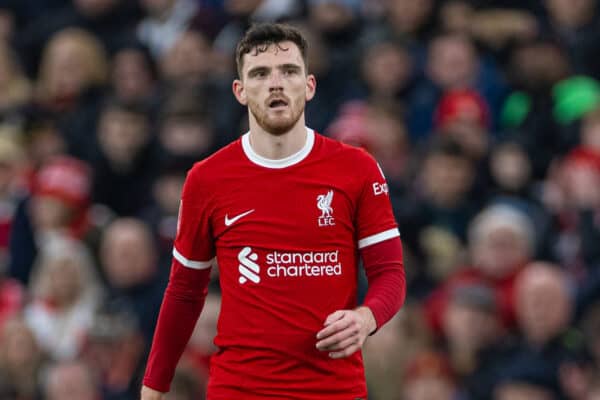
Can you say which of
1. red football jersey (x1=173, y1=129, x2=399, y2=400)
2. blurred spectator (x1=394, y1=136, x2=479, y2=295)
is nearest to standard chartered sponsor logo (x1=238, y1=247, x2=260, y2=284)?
red football jersey (x1=173, y1=129, x2=399, y2=400)

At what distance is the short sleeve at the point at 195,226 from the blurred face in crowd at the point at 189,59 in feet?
21.9

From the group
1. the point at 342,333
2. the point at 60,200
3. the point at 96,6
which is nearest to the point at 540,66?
the point at 60,200

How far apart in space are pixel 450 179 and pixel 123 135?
2860 millimetres

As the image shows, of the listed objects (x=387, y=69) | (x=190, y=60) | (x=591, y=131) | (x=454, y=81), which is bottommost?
(x=591, y=131)

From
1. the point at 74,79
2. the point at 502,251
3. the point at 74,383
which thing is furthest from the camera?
the point at 74,79

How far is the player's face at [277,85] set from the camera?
5531mm

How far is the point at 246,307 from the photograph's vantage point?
5664 millimetres

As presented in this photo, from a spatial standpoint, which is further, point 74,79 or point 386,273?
point 74,79

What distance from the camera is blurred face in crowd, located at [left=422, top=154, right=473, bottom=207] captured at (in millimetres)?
10094

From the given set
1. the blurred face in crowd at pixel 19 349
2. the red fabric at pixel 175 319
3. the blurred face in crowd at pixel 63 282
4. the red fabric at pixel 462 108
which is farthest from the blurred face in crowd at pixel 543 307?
the red fabric at pixel 175 319

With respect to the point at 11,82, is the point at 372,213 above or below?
below

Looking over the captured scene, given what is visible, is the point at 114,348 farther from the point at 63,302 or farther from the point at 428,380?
the point at 428,380

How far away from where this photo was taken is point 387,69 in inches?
447

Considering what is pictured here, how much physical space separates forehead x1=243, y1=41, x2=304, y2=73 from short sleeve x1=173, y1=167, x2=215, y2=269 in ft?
1.55
